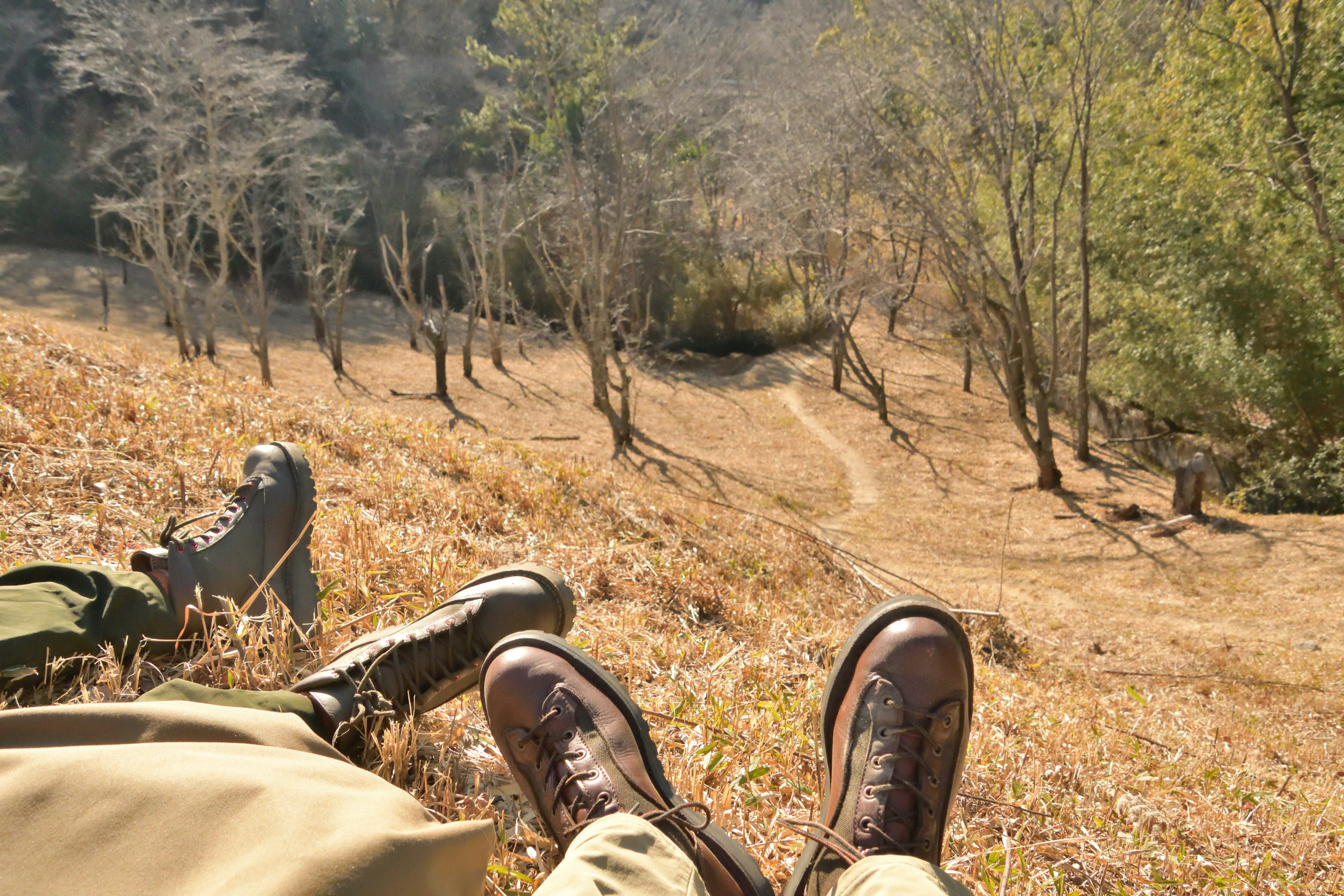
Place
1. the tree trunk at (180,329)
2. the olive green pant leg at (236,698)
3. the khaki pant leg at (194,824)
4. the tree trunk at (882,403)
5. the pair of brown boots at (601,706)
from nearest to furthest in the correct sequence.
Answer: the khaki pant leg at (194,824), the olive green pant leg at (236,698), the pair of brown boots at (601,706), the tree trunk at (180,329), the tree trunk at (882,403)

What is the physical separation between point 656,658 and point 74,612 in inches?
71.9

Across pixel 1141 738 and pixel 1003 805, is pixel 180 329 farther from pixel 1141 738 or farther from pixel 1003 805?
pixel 1003 805

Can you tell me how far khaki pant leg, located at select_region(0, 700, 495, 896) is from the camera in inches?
40.3

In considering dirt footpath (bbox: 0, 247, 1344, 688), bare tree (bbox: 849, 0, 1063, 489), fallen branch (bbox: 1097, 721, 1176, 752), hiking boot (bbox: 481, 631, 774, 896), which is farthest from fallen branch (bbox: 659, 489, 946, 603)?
bare tree (bbox: 849, 0, 1063, 489)

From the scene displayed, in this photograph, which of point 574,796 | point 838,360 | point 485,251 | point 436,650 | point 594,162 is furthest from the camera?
point 838,360

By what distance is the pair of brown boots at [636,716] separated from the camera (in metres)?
1.65

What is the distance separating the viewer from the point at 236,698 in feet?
5.24

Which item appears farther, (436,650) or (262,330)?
(262,330)

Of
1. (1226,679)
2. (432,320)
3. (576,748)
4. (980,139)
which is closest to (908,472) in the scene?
(980,139)

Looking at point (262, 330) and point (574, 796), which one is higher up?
point (262, 330)

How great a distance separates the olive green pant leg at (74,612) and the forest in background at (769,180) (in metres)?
12.4

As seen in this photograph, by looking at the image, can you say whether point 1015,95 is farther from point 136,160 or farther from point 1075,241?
point 136,160

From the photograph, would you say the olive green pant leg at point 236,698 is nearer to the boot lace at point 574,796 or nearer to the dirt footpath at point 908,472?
the boot lace at point 574,796

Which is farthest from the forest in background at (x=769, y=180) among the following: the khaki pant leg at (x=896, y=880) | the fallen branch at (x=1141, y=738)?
the khaki pant leg at (x=896, y=880)
